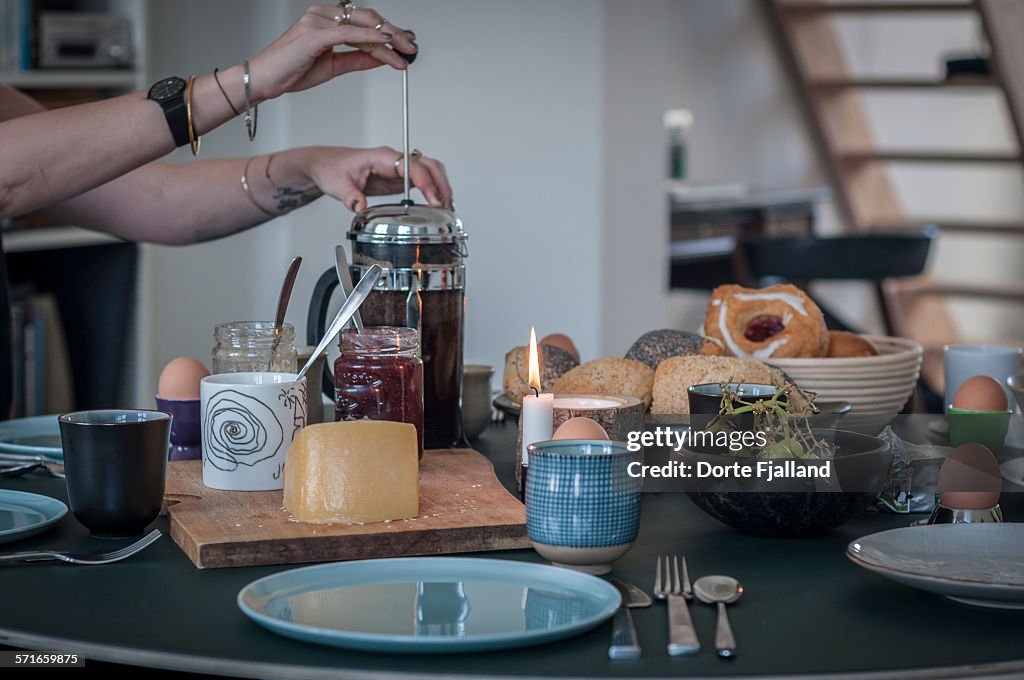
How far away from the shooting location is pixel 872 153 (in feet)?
16.0

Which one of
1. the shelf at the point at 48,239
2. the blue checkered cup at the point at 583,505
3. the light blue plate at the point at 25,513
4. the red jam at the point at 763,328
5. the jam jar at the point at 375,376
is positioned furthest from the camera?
the shelf at the point at 48,239

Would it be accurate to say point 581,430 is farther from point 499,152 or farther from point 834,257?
point 834,257

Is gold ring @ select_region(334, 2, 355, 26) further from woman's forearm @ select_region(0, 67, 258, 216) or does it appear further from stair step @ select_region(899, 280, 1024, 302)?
stair step @ select_region(899, 280, 1024, 302)

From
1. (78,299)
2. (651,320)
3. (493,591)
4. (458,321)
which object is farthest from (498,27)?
(493,591)

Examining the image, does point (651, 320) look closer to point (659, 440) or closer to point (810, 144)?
point (659, 440)

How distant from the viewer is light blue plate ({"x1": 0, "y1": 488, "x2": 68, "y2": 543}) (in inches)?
39.7

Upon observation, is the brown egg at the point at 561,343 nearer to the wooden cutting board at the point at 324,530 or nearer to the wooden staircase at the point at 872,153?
the wooden cutting board at the point at 324,530

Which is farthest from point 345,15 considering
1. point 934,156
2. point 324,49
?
point 934,156

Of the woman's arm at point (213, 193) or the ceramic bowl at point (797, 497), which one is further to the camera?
the woman's arm at point (213, 193)

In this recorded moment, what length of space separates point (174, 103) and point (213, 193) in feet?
1.42

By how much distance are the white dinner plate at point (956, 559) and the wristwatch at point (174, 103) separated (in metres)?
0.92

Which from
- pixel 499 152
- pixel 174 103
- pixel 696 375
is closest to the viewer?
pixel 696 375

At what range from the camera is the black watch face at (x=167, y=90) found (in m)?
1.46

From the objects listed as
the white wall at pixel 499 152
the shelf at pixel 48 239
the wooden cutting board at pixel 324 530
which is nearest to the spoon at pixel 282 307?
the wooden cutting board at pixel 324 530
